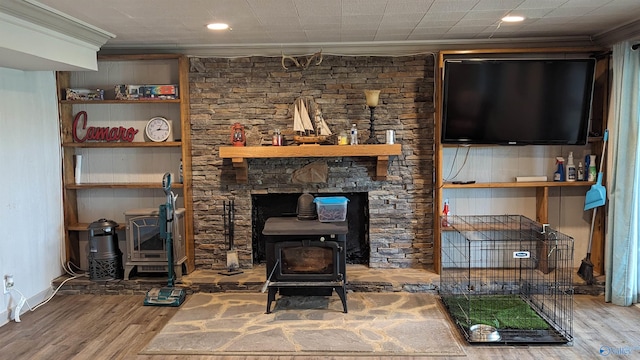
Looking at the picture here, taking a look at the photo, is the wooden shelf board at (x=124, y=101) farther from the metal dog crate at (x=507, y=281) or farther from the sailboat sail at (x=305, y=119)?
the metal dog crate at (x=507, y=281)

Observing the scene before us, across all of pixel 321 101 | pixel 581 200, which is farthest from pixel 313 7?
pixel 581 200

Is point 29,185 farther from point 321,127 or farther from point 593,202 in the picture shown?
point 593,202

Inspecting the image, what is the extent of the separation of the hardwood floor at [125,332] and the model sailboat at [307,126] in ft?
6.00

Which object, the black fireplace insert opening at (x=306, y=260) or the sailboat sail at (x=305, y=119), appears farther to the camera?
the sailboat sail at (x=305, y=119)

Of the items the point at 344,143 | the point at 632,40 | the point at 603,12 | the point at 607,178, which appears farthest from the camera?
the point at 344,143

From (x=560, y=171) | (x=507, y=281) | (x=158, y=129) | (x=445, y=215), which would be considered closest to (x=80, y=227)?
(x=158, y=129)

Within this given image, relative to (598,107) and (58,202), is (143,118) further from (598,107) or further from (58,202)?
(598,107)

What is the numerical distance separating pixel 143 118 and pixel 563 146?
12.8 ft

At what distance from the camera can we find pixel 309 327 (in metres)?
3.64

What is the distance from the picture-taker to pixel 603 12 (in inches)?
139

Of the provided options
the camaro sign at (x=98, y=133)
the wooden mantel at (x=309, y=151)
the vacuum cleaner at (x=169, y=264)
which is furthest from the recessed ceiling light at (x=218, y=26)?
the camaro sign at (x=98, y=133)

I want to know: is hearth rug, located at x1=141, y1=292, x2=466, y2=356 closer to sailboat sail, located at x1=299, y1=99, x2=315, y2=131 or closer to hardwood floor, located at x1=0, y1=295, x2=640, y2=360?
hardwood floor, located at x1=0, y1=295, x2=640, y2=360

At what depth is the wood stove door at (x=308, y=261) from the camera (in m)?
3.91

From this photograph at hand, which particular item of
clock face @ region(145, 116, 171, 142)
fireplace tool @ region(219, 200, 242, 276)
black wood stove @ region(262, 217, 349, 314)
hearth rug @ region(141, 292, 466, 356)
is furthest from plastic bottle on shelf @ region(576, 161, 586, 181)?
clock face @ region(145, 116, 171, 142)
